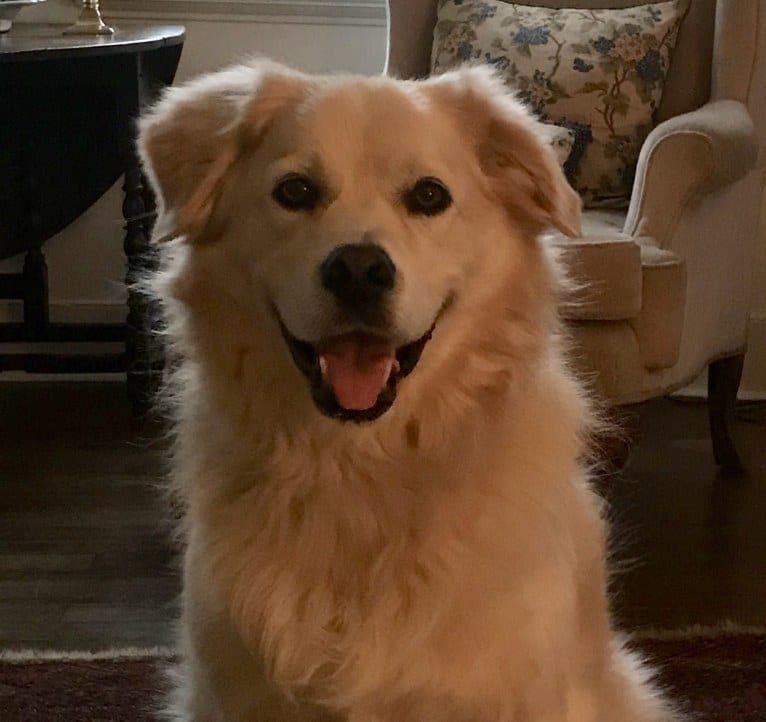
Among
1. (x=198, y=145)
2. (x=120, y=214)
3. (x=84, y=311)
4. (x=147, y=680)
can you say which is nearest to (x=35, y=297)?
(x=84, y=311)

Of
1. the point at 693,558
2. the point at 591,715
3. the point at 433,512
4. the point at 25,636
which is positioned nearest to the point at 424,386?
the point at 433,512

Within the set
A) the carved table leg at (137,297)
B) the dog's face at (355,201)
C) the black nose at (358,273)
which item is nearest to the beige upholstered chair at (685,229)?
the dog's face at (355,201)

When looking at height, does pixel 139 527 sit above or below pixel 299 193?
below

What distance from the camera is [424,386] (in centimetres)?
128

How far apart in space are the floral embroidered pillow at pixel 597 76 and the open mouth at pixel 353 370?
1442 mm

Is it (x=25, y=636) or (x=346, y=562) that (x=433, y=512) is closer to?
(x=346, y=562)

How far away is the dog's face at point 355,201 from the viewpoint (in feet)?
3.80

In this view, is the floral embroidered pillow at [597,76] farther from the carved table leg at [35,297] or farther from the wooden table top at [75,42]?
the carved table leg at [35,297]

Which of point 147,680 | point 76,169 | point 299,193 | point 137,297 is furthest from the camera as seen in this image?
point 76,169

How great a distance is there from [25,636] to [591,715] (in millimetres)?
1094

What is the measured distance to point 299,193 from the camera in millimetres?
1220

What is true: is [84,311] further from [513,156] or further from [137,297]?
[513,156]

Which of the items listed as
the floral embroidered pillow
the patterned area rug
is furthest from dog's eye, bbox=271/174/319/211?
the floral embroidered pillow

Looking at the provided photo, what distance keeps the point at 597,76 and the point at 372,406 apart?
63.2 inches
